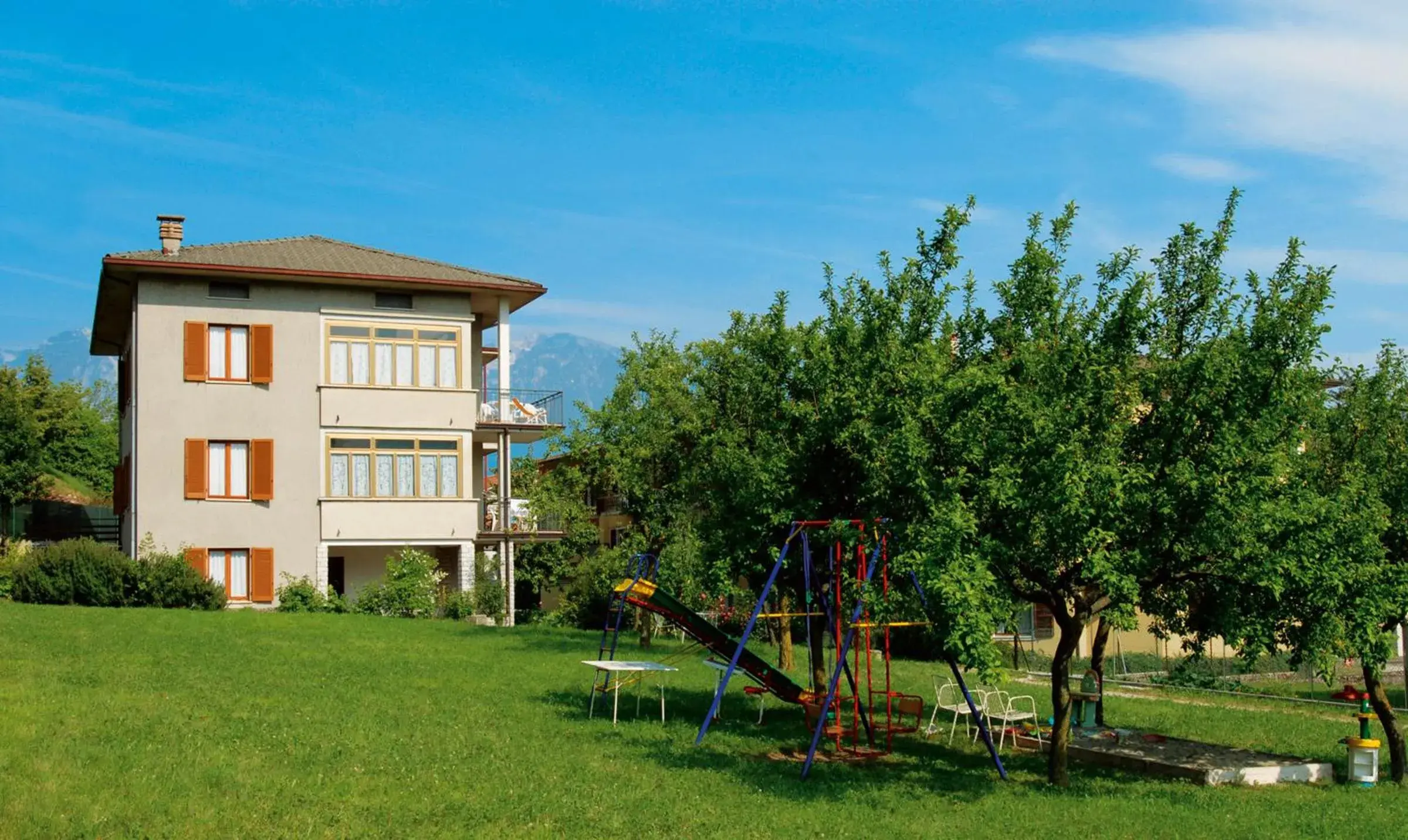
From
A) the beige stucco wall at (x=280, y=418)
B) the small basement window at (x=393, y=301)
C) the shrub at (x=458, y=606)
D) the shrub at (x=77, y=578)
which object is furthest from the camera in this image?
the small basement window at (x=393, y=301)

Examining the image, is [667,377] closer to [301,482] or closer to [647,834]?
[301,482]

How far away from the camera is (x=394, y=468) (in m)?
33.9

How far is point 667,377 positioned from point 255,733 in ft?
57.5

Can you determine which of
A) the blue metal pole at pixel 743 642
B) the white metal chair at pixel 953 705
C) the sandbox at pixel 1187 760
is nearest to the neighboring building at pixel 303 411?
the white metal chair at pixel 953 705

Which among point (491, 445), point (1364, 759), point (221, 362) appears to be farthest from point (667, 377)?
point (1364, 759)

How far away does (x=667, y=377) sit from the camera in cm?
3083

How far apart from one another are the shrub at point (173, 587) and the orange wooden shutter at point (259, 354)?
16.2 feet

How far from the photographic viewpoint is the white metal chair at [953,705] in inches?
693

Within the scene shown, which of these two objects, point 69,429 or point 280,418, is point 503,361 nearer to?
point 280,418

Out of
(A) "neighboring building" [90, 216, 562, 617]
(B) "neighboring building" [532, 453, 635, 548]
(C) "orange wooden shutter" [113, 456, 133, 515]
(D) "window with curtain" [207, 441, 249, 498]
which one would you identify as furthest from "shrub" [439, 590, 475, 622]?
(C) "orange wooden shutter" [113, 456, 133, 515]

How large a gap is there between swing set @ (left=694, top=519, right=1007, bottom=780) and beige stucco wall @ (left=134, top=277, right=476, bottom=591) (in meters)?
17.8

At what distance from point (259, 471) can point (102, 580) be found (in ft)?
15.6

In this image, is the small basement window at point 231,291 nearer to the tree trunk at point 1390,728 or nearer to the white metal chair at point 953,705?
the white metal chair at point 953,705

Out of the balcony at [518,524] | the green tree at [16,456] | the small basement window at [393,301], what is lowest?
the balcony at [518,524]
